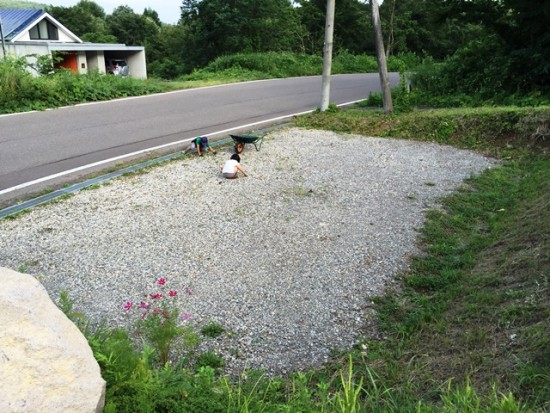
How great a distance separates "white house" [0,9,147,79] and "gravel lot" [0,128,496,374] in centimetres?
2915

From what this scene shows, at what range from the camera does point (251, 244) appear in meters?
5.80

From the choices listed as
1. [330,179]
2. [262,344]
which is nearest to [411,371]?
[262,344]

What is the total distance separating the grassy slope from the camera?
11.0 feet

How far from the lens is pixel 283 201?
7160 millimetres

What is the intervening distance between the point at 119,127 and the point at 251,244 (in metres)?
6.68

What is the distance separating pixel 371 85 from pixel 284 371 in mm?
18424

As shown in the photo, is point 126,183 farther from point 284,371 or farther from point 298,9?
point 298,9

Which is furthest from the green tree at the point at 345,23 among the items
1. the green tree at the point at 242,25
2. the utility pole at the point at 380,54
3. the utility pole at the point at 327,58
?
the utility pole at the point at 380,54

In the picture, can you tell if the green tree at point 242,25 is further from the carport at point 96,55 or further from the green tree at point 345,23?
the carport at point 96,55

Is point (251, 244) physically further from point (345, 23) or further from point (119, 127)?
point (345, 23)

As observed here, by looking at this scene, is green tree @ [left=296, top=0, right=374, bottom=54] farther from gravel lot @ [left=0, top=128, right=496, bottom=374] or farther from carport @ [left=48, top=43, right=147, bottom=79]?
gravel lot @ [left=0, top=128, right=496, bottom=374]

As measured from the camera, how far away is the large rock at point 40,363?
2.34 metres

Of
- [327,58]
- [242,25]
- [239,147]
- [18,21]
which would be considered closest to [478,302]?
[239,147]

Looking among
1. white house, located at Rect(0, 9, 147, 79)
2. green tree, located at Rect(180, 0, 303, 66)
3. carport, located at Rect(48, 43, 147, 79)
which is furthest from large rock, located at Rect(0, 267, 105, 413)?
green tree, located at Rect(180, 0, 303, 66)
